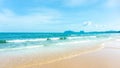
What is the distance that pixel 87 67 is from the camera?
6.41m

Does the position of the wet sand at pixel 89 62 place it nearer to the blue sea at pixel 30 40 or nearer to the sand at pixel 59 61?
the sand at pixel 59 61

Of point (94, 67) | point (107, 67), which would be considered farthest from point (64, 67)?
point (107, 67)

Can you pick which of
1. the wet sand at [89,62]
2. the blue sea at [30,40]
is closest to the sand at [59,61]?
the wet sand at [89,62]

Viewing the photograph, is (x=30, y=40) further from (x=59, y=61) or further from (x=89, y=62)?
(x=89, y=62)

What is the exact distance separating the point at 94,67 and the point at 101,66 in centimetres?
33

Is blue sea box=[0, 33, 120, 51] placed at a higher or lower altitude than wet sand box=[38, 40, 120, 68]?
higher

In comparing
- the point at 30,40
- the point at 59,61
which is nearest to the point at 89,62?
the point at 59,61

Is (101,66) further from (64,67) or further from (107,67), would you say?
(64,67)

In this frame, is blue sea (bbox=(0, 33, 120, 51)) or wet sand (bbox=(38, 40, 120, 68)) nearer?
wet sand (bbox=(38, 40, 120, 68))

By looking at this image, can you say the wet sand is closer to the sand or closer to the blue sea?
the sand

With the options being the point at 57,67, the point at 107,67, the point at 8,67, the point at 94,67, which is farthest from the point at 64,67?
the point at 8,67

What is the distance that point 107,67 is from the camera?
20.9ft

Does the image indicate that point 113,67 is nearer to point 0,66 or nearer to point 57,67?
point 57,67

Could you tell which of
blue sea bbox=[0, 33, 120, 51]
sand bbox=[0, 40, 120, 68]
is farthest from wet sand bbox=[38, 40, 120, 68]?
blue sea bbox=[0, 33, 120, 51]
